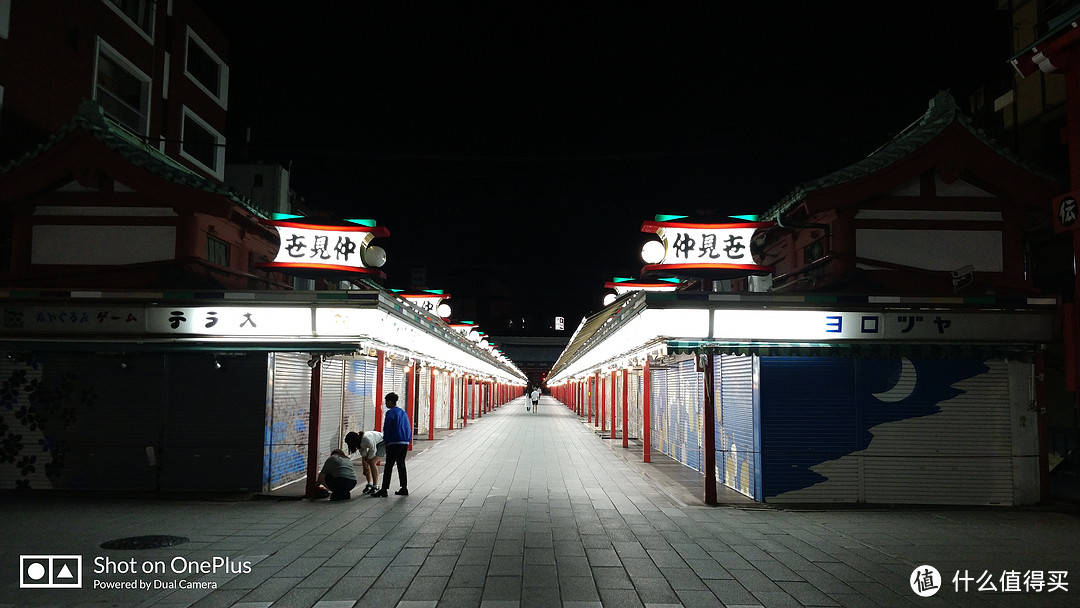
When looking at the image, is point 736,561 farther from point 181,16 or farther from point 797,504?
point 181,16

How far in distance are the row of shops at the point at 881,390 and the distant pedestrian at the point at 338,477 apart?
702 cm

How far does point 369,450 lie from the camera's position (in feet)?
48.2

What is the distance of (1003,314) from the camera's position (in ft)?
42.3

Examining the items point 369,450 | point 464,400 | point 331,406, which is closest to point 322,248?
point 331,406

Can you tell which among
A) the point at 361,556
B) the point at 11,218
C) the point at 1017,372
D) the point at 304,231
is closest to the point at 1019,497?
the point at 1017,372

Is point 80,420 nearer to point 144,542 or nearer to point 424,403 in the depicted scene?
point 144,542

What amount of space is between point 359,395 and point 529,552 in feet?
38.3

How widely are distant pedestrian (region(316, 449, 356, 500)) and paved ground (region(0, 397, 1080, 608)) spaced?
265 mm

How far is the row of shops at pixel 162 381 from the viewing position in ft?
43.7

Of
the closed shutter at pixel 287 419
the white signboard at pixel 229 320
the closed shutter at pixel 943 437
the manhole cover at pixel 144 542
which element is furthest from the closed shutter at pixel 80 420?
the closed shutter at pixel 943 437

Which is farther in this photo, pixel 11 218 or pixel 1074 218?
pixel 11 218

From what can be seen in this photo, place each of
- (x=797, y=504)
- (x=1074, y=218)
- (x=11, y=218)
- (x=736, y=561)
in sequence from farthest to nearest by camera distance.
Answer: (x=11, y=218), (x=797, y=504), (x=1074, y=218), (x=736, y=561)

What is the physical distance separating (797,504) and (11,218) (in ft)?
62.7

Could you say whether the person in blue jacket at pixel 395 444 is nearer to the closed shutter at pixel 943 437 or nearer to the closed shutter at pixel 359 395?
the closed shutter at pixel 359 395
